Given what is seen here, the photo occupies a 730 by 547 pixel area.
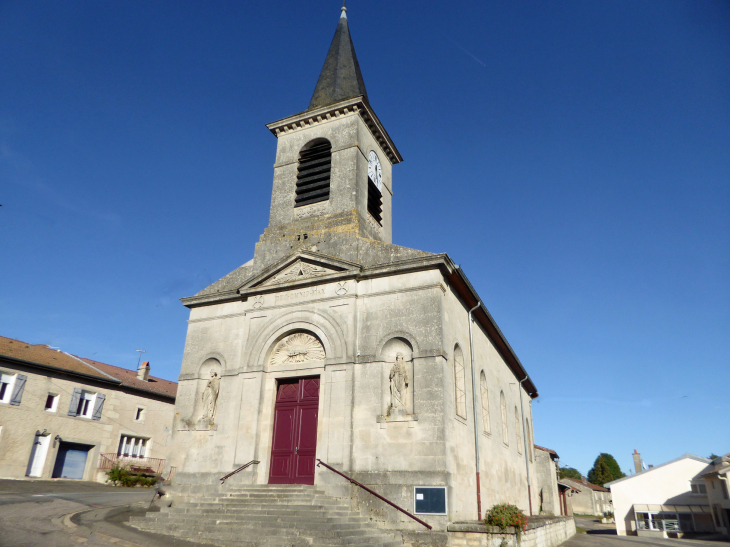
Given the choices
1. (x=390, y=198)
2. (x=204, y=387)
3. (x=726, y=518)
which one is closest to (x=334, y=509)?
(x=204, y=387)

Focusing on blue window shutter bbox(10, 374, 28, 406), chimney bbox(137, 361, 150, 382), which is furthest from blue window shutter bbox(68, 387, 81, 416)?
chimney bbox(137, 361, 150, 382)

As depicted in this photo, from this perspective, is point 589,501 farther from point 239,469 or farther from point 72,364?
point 239,469

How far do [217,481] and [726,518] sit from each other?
2813cm

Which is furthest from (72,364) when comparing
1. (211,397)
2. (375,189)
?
(375,189)

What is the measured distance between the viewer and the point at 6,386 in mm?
20781

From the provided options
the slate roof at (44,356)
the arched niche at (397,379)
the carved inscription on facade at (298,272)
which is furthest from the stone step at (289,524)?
the slate roof at (44,356)

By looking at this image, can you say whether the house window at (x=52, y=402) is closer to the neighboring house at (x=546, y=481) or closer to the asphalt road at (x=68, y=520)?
the asphalt road at (x=68, y=520)

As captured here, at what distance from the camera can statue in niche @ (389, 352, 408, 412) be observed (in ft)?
41.5

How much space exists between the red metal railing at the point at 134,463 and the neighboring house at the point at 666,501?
1061 inches

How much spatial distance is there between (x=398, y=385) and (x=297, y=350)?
10.8 ft

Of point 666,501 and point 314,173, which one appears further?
point 666,501

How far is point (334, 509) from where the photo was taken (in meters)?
11.4

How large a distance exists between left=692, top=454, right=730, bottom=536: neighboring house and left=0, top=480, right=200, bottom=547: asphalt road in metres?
27.6

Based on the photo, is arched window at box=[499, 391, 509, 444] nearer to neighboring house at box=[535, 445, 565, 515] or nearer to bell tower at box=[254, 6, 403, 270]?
bell tower at box=[254, 6, 403, 270]
